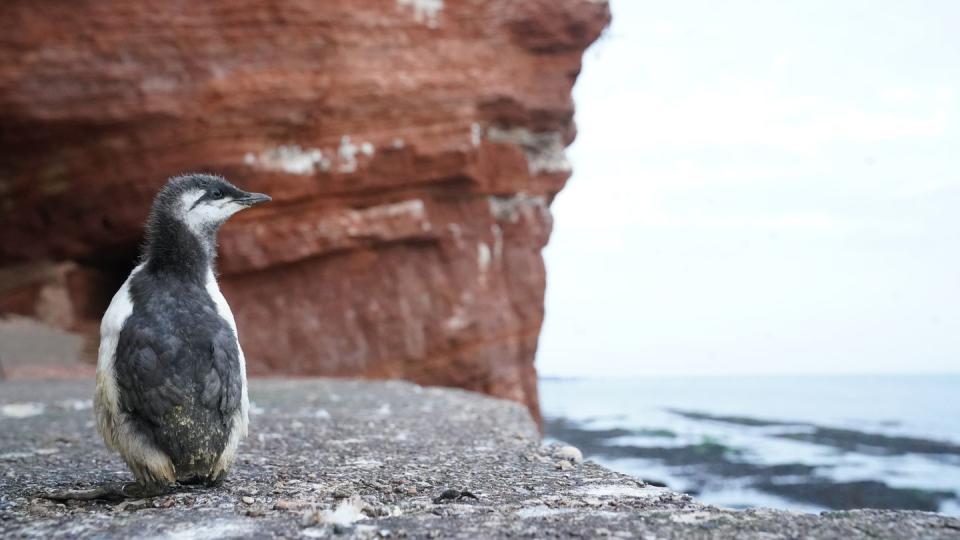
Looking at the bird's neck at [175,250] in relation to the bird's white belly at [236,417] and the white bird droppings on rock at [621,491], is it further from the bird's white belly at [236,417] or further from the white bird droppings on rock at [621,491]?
the white bird droppings on rock at [621,491]

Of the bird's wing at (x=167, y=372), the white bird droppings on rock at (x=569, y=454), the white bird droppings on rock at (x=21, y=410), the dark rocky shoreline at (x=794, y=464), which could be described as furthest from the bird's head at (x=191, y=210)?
the dark rocky shoreline at (x=794, y=464)

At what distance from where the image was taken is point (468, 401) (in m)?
8.69

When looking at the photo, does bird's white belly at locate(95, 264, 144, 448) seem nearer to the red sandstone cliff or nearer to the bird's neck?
the bird's neck

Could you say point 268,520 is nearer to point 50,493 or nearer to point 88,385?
point 50,493

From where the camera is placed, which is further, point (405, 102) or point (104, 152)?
point (405, 102)

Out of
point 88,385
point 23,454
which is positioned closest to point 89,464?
point 23,454

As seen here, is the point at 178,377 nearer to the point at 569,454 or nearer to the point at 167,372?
the point at 167,372

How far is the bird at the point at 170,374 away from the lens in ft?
10.2

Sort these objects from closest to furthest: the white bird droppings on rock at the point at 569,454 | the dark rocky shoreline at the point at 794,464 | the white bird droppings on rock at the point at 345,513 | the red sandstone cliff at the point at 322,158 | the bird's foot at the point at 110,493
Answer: the white bird droppings on rock at the point at 345,513 → the bird's foot at the point at 110,493 → the white bird droppings on rock at the point at 569,454 → the red sandstone cliff at the point at 322,158 → the dark rocky shoreline at the point at 794,464

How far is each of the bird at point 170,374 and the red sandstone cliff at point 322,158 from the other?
8438 millimetres

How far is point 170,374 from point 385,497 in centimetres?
96

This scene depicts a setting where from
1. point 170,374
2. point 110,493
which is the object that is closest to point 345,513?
point 170,374

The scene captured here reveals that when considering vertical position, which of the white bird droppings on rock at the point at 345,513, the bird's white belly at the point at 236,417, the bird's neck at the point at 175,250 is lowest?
the white bird droppings on rock at the point at 345,513

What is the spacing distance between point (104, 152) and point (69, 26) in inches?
66.2
